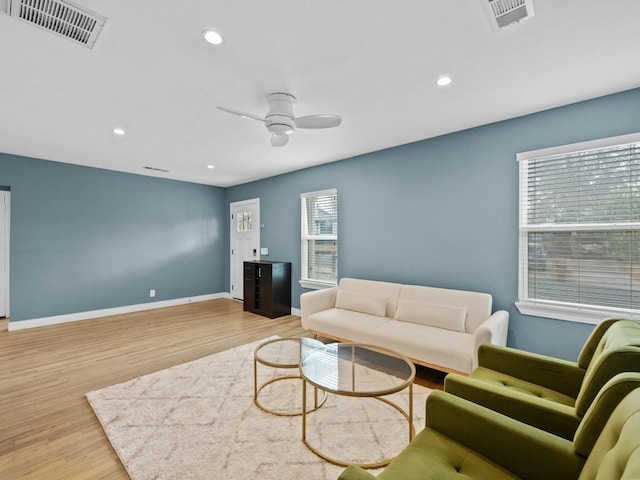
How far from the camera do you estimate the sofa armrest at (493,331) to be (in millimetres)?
2393

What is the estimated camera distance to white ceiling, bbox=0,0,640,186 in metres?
1.64

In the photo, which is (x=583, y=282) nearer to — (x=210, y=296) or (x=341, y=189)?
(x=341, y=189)

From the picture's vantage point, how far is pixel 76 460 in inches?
72.5

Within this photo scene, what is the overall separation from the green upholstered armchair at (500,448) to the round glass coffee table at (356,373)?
1.27ft

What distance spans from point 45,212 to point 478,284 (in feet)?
20.6

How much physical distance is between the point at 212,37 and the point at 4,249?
18.3ft

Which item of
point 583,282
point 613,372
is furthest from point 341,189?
point 613,372

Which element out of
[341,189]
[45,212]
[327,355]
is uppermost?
[341,189]

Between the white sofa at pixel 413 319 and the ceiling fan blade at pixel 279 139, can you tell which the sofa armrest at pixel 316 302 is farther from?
the ceiling fan blade at pixel 279 139

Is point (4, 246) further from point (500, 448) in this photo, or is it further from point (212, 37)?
point (500, 448)

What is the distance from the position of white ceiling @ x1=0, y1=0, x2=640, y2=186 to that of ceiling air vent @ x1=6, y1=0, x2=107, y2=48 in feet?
0.24

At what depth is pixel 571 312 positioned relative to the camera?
2.69m

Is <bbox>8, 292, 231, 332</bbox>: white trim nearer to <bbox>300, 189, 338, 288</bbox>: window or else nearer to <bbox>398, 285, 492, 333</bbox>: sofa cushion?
<bbox>300, 189, 338, 288</bbox>: window

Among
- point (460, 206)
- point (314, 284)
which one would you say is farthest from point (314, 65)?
point (314, 284)
